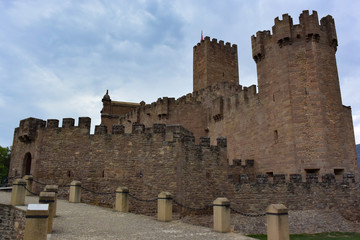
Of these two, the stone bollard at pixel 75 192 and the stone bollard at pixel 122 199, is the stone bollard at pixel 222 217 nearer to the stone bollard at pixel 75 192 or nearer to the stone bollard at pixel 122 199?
the stone bollard at pixel 122 199

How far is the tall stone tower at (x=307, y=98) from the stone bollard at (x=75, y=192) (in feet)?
38.7

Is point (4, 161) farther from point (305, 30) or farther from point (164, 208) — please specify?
point (305, 30)

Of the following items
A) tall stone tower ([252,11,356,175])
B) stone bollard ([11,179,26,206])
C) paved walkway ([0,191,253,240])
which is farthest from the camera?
tall stone tower ([252,11,356,175])

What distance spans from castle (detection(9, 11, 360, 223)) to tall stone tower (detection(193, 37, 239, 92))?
8923 millimetres

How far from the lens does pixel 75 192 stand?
15008mm

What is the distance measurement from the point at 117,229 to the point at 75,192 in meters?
6.46

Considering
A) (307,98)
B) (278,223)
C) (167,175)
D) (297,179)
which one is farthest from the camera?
(307,98)

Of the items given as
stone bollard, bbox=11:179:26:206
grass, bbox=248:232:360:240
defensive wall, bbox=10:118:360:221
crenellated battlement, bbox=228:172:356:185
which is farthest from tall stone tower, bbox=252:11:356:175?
stone bollard, bbox=11:179:26:206

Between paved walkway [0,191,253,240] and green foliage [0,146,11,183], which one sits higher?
green foliage [0,146,11,183]

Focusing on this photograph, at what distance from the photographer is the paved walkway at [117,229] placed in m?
8.52

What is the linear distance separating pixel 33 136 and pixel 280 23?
17.5 metres

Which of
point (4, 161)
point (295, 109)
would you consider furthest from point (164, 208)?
point (4, 161)

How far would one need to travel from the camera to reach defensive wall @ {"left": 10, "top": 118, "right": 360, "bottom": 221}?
15305 millimetres

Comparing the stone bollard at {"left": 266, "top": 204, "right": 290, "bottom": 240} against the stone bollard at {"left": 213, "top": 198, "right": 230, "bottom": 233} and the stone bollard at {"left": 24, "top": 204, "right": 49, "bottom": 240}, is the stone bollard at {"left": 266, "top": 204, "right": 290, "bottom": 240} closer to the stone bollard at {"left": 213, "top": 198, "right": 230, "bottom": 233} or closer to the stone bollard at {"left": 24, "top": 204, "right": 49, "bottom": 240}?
the stone bollard at {"left": 213, "top": 198, "right": 230, "bottom": 233}
